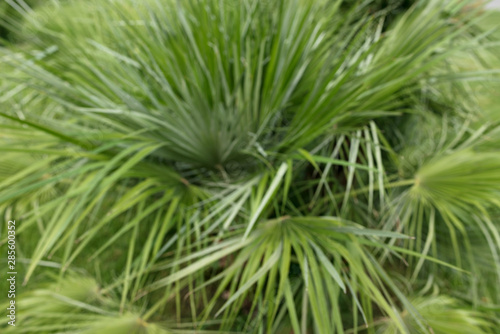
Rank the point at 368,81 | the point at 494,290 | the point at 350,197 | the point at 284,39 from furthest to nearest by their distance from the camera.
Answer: the point at 494,290
the point at 350,197
the point at 284,39
the point at 368,81

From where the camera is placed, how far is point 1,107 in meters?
1.19

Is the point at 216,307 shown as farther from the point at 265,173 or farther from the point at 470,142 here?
the point at 470,142

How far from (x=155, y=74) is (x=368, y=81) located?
49 cm

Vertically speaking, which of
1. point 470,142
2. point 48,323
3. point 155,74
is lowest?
point 48,323

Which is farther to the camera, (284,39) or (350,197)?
(350,197)

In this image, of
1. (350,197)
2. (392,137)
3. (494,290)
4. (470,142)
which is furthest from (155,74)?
(494,290)

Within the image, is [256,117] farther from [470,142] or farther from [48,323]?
[48,323]

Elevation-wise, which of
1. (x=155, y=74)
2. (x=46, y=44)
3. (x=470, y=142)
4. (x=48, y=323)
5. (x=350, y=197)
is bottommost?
(x=48, y=323)

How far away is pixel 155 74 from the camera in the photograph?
94cm

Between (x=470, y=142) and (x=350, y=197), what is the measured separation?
34 cm

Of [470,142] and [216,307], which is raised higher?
[470,142]

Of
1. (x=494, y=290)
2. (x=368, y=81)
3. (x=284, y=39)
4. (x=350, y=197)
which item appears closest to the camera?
(x=368, y=81)

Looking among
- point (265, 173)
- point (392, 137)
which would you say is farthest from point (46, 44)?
point (392, 137)

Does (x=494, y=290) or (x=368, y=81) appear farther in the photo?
(x=494, y=290)
